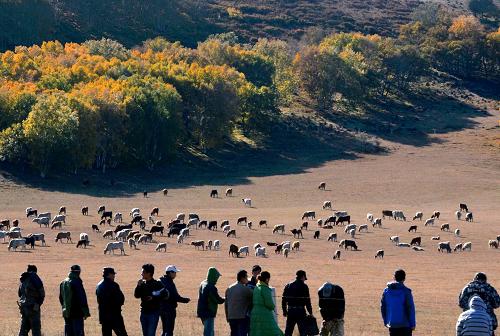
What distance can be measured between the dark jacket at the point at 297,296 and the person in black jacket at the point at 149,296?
234 cm

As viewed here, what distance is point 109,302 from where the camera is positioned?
711 inches

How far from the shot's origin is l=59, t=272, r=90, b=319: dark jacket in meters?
18.4

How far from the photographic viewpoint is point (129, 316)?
26.5 m

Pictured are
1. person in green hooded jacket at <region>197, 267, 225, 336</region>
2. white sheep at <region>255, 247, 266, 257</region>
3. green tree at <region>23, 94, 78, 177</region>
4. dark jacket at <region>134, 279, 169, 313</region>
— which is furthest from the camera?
green tree at <region>23, 94, 78, 177</region>

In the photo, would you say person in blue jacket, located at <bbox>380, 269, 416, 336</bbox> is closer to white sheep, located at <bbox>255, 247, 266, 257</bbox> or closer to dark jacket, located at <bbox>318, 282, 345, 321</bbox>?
dark jacket, located at <bbox>318, 282, 345, 321</bbox>

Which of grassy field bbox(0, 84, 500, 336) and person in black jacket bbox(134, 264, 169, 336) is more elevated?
grassy field bbox(0, 84, 500, 336)

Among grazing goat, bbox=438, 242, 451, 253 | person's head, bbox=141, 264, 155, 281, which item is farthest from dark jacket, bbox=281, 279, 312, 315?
grazing goat, bbox=438, 242, 451, 253

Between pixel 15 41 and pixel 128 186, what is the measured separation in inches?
2266

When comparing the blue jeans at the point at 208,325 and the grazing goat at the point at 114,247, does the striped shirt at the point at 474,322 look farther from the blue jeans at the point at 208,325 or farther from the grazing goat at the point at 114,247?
the grazing goat at the point at 114,247

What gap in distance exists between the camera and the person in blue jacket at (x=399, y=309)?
17.9m

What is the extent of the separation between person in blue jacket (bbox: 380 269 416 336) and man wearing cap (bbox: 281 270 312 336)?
1849 millimetres

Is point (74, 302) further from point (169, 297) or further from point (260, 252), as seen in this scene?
point (260, 252)

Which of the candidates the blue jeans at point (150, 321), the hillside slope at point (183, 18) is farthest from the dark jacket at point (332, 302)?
the hillside slope at point (183, 18)

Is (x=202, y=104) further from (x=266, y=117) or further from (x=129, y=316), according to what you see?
(x=129, y=316)
